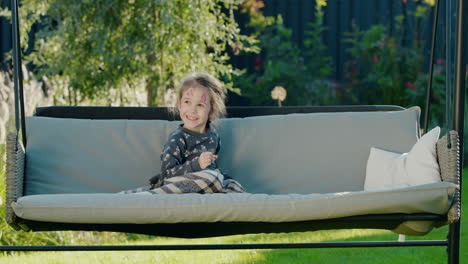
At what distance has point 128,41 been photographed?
4.64 m

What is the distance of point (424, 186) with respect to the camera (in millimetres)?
2186

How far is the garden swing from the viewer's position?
7.32ft

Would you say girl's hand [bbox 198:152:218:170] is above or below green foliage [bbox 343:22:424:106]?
below

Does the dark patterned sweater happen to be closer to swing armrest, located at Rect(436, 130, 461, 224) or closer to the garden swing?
the garden swing

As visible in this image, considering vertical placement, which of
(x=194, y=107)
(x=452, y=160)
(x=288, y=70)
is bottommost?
(x=452, y=160)

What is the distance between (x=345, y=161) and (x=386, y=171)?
0.80ft

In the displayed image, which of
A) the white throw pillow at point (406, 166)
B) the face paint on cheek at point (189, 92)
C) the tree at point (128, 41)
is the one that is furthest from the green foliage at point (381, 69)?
the face paint on cheek at point (189, 92)

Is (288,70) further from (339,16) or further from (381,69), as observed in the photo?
(339,16)

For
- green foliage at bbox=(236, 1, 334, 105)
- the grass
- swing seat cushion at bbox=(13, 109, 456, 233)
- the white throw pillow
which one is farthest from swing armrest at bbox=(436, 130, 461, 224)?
green foliage at bbox=(236, 1, 334, 105)

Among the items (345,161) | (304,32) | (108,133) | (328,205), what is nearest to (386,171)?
(345,161)

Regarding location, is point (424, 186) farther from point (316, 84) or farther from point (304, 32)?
point (304, 32)

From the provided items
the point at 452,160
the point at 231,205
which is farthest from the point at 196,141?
the point at 452,160

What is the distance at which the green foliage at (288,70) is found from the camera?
21.0 ft

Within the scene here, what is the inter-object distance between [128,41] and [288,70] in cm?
209
